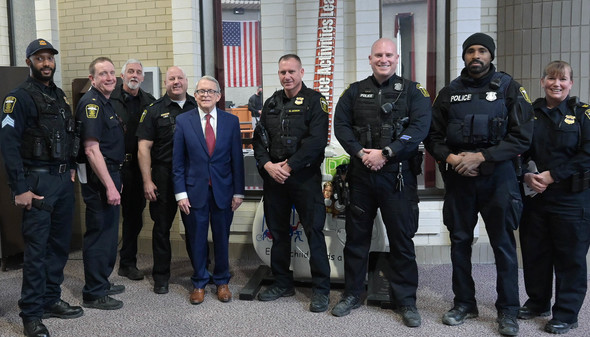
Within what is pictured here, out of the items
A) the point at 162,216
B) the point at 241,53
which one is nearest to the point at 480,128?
the point at 162,216

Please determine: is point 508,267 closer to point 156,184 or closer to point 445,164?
point 445,164

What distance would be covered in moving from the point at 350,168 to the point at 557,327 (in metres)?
1.69

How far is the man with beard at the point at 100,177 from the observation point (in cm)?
365

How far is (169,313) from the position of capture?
372 cm

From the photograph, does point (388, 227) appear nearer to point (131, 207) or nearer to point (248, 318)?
point (248, 318)

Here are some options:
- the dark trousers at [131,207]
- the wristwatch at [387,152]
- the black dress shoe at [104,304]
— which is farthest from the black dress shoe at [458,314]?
the dark trousers at [131,207]

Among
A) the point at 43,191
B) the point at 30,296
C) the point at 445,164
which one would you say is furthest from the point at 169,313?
the point at 445,164

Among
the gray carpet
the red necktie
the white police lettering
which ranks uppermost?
the white police lettering

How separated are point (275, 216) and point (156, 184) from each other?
3.51 feet

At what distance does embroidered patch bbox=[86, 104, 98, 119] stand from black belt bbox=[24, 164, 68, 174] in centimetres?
40

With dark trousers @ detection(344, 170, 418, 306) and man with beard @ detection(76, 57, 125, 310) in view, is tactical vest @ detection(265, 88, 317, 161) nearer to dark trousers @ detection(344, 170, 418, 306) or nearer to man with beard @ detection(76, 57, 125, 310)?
dark trousers @ detection(344, 170, 418, 306)

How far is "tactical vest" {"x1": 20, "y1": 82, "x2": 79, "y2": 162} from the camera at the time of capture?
3.26 metres

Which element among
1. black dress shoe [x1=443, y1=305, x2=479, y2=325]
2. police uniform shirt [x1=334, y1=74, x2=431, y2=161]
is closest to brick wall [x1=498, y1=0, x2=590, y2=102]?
police uniform shirt [x1=334, y1=74, x2=431, y2=161]

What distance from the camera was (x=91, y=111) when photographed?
364 centimetres
